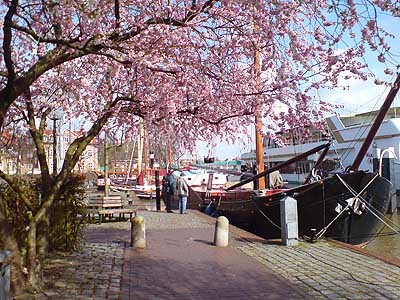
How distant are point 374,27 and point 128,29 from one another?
366cm

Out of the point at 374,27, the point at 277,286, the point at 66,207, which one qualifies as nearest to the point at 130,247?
the point at 66,207

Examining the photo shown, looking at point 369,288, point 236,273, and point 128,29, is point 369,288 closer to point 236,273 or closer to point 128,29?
point 236,273

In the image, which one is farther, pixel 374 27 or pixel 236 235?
pixel 236 235

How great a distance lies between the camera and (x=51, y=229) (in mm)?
9547

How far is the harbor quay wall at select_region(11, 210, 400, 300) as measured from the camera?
700 cm

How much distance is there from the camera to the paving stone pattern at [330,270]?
703 cm

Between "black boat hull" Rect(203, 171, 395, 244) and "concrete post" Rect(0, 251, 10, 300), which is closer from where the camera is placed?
"concrete post" Rect(0, 251, 10, 300)

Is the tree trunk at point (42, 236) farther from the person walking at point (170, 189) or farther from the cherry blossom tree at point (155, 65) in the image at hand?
the person walking at point (170, 189)

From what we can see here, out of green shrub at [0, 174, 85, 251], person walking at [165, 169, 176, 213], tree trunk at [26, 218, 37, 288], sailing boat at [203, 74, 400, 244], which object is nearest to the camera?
tree trunk at [26, 218, 37, 288]

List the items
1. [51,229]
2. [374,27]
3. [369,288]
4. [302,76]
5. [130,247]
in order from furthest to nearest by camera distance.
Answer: [130,247], [51,229], [302,76], [369,288], [374,27]

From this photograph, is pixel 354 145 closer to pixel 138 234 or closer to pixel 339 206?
pixel 339 206

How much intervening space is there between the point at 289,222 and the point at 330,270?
2.60m

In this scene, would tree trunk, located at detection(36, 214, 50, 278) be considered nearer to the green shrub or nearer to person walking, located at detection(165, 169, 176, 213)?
the green shrub

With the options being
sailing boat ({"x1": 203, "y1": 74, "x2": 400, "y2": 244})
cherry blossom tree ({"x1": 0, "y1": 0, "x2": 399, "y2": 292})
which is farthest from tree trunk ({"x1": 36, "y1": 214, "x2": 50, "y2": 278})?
sailing boat ({"x1": 203, "y1": 74, "x2": 400, "y2": 244})
